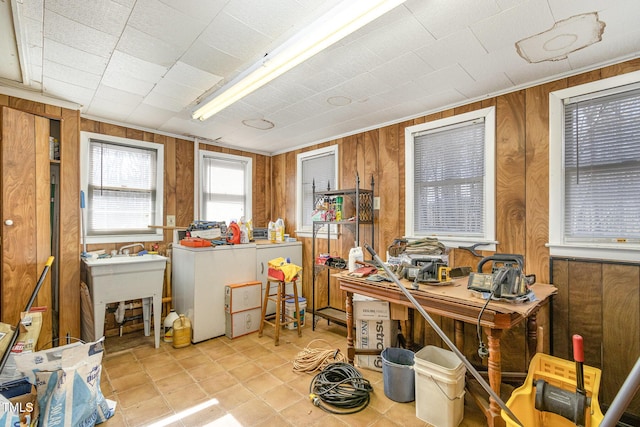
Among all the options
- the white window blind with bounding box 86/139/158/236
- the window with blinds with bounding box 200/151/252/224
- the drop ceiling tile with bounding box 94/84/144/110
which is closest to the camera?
the drop ceiling tile with bounding box 94/84/144/110

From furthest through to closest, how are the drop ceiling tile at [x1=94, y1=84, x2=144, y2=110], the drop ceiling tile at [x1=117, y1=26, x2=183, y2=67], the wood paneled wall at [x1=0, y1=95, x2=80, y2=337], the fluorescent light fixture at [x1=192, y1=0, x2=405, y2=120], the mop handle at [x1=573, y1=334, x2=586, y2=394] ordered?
the wood paneled wall at [x1=0, y1=95, x2=80, y2=337] → the drop ceiling tile at [x1=94, y1=84, x2=144, y2=110] → the drop ceiling tile at [x1=117, y1=26, x2=183, y2=67] → the fluorescent light fixture at [x1=192, y1=0, x2=405, y2=120] → the mop handle at [x1=573, y1=334, x2=586, y2=394]

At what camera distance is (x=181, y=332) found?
10.2 ft

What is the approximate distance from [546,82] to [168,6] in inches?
107

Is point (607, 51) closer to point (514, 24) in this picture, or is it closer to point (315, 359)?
point (514, 24)

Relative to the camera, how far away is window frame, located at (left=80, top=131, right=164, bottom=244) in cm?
326

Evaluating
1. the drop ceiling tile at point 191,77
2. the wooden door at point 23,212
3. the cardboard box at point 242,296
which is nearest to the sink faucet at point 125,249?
the wooden door at point 23,212

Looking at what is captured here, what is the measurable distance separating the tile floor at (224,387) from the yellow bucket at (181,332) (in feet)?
0.22

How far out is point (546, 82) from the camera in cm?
237

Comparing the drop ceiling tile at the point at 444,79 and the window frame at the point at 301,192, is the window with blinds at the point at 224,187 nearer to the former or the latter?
the window frame at the point at 301,192

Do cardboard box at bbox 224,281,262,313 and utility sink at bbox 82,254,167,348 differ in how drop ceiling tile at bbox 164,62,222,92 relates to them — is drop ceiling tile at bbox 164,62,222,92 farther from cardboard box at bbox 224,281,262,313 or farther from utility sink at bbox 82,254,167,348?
cardboard box at bbox 224,281,262,313

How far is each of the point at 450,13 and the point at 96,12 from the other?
1.97 m

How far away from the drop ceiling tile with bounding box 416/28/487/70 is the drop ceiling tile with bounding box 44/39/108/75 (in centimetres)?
229

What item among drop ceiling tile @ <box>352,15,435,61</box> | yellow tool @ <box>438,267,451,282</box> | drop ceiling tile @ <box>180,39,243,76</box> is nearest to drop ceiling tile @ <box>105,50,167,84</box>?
drop ceiling tile @ <box>180,39,243,76</box>

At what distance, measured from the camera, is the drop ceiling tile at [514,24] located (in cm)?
162
